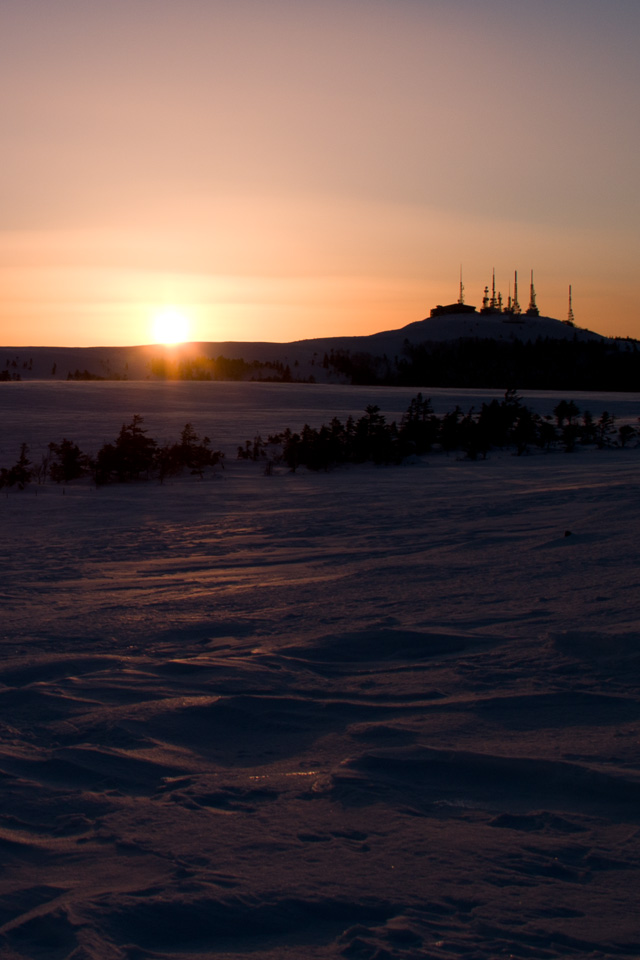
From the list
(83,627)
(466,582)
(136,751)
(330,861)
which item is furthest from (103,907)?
(466,582)

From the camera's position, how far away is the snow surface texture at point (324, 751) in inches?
83.3

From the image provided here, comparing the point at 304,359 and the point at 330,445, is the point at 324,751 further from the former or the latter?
the point at 304,359

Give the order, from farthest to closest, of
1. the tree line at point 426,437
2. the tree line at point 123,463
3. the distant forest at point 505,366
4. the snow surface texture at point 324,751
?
the distant forest at point 505,366 → the tree line at point 426,437 → the tree line at point 123,463 → the snow surface texture at point 324,751

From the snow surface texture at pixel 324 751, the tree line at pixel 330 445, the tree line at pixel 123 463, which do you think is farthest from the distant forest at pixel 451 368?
the snow surface texture at pixel 324 751

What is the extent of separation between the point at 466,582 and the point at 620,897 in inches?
136

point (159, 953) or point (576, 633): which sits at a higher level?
A: point (576, 633)

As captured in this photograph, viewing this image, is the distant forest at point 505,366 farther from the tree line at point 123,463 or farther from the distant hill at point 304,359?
the tree line at point 123,463

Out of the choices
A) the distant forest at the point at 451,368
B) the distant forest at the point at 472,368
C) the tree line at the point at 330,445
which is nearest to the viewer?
the tree line at the point at 330,445

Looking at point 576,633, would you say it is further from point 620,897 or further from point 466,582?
point 620,897

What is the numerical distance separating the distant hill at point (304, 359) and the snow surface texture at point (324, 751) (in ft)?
94.9

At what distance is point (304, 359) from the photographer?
45.1 meters

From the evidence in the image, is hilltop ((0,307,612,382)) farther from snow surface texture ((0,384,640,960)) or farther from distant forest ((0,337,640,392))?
snow surface texture ((0,384,640,960))

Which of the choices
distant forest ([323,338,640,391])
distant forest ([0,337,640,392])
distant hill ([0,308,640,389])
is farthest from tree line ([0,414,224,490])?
distant forest ([323,338,640,391])

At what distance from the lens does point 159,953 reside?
78.4 inches
